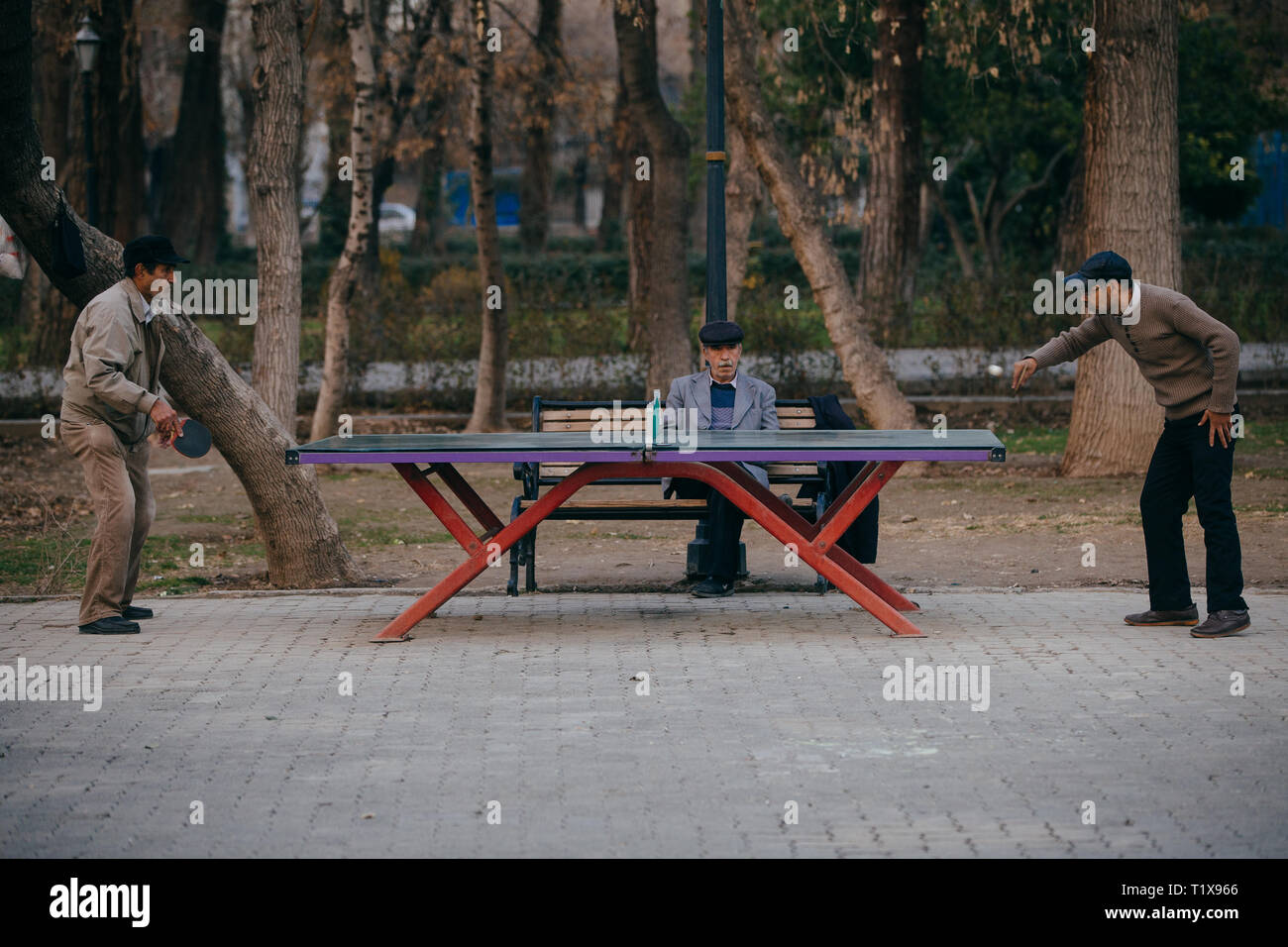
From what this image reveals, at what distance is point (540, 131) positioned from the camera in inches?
1447

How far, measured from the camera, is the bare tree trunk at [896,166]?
76.3ft

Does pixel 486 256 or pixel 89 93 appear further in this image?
pixel 89 93

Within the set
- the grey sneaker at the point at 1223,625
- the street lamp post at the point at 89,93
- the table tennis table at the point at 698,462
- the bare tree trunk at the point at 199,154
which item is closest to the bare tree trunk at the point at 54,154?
the street lamp post at the point at 89,93

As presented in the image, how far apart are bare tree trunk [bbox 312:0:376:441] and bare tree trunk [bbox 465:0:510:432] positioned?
140 centimetres

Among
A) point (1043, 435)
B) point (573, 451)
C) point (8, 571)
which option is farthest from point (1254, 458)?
point (8, 571)

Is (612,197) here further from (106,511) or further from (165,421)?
(165,421)

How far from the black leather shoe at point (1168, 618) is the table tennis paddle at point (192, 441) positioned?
4.55m

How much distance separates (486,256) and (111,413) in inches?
423

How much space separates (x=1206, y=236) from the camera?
131 ft

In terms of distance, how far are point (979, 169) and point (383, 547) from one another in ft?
95.9

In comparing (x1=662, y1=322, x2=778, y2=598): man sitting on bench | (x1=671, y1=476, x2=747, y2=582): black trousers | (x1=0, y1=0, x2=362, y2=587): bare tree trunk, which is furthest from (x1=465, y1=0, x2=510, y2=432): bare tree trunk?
(x1=671, y1=476, x2=747, y2=582): black trousers

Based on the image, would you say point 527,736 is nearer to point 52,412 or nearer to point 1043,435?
point 1043,435

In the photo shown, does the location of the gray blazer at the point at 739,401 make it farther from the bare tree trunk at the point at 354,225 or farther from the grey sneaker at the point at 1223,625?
the bare tree trunk at the point at 354,225

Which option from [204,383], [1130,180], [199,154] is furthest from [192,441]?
[199,154]
